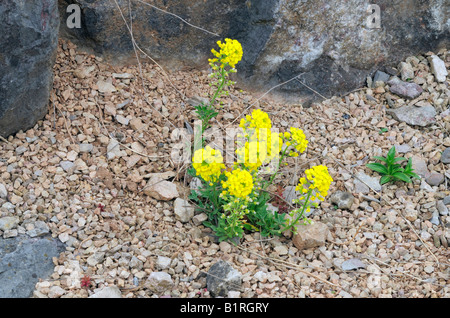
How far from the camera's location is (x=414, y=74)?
16.4ft

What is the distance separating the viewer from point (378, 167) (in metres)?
4.24

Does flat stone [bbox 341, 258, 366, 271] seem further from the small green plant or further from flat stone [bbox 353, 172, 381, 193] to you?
the small green plant

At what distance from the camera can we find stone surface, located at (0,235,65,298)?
322 cm

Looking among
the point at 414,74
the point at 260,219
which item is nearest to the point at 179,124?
the point at 260,219

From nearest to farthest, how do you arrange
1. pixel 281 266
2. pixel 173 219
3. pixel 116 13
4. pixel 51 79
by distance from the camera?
pixel 281 266
pixel 173 219
pixel 51 79
pixel 116 13

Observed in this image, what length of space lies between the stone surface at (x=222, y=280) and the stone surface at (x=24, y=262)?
98cm

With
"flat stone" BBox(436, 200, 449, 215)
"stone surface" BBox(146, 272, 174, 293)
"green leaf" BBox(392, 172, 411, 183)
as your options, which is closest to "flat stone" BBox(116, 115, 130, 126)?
"stone surface" BBox(146, 272, 174, 293)

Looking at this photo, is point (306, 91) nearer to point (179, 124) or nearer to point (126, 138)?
point (179, 124)

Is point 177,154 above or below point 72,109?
below

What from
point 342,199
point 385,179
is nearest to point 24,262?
point 342,199

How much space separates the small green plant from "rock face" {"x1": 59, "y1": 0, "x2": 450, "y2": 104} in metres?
0.92

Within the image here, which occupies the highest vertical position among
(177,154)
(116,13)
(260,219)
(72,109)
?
(116,13)

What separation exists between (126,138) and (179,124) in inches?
17.9

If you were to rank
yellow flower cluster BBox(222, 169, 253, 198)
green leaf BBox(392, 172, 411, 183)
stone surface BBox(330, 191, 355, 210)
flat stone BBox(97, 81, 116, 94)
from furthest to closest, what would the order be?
flat stone BBox(97, 81, 116, 94), green leaf BBox(392, 172, 411, 183), stone surface BBox(330, 191, 355, 210), yellow flower cluster BBox(222, 169, 253, 198)
